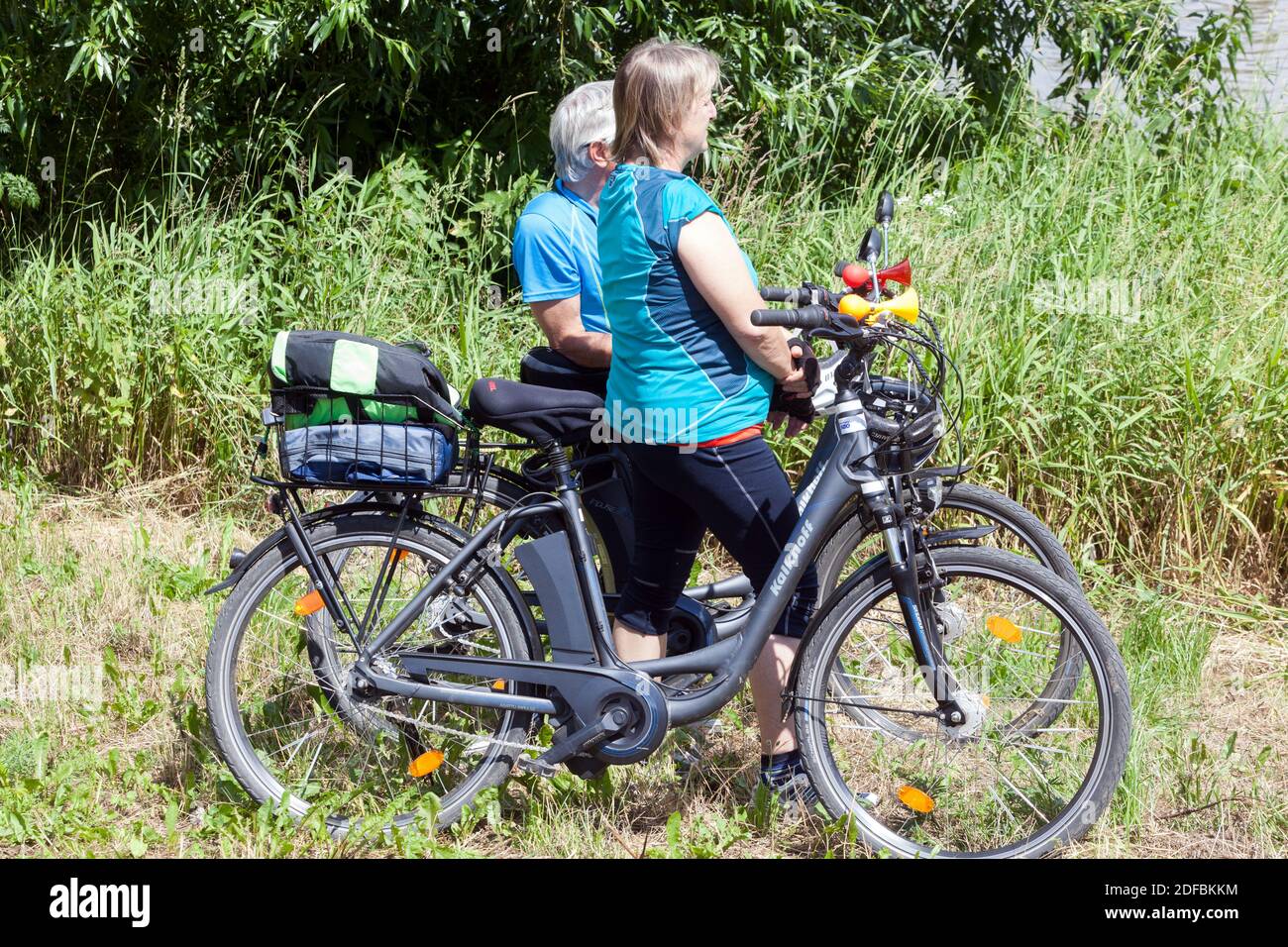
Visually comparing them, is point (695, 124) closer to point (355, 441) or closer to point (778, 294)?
point (778, 294)

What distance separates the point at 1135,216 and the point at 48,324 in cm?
461

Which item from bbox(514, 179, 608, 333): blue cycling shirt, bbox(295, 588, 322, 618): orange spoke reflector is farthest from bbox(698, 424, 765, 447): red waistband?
bbox(295, 588, 322, 618): orange spoke reflector

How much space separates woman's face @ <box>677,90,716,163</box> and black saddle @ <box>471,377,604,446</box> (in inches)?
26.0

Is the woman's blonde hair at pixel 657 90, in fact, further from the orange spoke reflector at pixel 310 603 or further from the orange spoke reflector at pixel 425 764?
the orange spoke reflector at pixel 425 764

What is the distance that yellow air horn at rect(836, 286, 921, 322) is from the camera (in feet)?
8.88

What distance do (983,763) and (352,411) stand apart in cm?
176

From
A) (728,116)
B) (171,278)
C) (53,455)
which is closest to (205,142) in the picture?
(171,278)

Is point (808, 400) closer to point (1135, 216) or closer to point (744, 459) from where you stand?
point (744, 459)

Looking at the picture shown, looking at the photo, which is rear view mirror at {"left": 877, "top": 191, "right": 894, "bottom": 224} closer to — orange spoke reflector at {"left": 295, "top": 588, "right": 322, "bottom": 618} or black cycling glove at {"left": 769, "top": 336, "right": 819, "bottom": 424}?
black cycling glove at {"left": 769, "top": 336, "right": 819, "bottom": 424}

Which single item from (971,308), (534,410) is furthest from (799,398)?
(971,308)

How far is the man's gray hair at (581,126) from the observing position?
10.9 ft

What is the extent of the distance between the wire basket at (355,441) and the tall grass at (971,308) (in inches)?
79.9

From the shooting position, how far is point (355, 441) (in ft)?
9.58

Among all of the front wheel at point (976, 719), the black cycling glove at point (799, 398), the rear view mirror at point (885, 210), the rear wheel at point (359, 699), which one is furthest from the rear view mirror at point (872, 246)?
the rear wheel at point (359, 699)
